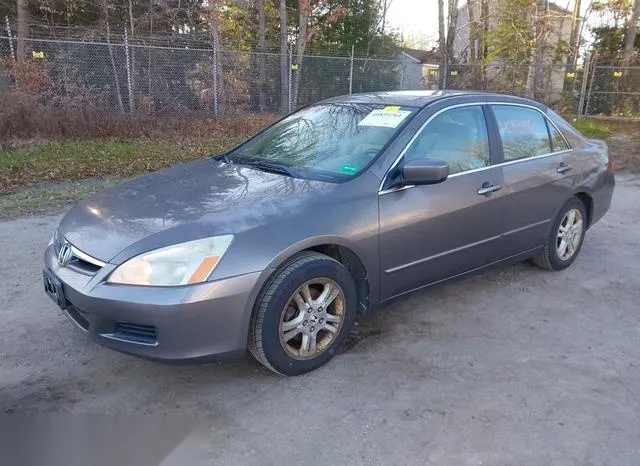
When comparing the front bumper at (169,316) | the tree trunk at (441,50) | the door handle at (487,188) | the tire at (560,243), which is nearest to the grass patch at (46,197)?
the front bumper at (169,316)

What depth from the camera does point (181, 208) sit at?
311 cm

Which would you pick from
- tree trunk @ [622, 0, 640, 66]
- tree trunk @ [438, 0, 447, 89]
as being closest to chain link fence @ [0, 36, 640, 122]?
tree trunk @ [438, 0, 447, 89]

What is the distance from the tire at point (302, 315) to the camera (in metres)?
2.90

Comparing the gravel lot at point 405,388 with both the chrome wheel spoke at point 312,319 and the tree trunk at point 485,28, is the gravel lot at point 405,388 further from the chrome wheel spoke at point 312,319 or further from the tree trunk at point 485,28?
the tree trunk at point 485,28

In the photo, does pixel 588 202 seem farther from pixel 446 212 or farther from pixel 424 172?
pixel 424 172

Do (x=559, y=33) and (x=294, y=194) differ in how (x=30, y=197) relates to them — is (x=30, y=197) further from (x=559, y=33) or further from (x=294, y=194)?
(x=559, y=33)

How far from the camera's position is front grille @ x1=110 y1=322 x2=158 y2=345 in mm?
2727

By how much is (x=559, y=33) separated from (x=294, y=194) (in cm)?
1998

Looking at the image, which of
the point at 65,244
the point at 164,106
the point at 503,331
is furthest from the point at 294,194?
the point at 164,106

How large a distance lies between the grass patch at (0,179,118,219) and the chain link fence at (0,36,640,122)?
4.03 meters

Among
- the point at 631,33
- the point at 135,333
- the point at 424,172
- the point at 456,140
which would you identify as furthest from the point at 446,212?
the point at 631,33

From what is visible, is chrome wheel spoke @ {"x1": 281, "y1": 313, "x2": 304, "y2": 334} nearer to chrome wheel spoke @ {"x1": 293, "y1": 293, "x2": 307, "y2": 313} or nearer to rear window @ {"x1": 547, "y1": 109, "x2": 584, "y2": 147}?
chrome wheel spoke @ {"x1": 293, "y1": 293, "x2": 307, "y2": 313}

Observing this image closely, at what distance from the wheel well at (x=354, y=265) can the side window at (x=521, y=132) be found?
64.0 inches

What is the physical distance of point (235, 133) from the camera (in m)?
12.5
